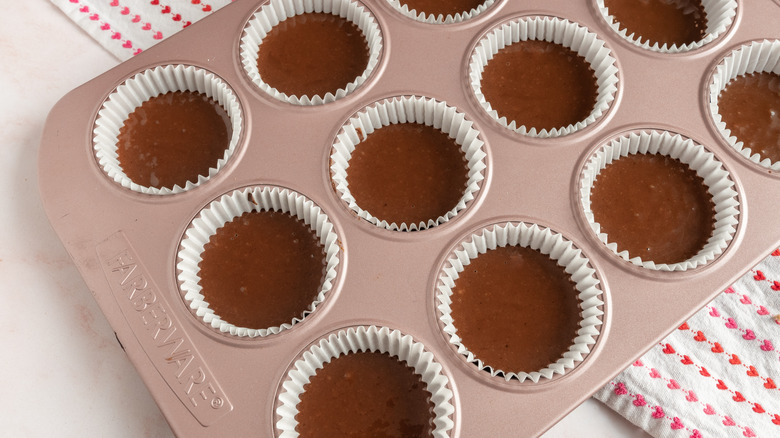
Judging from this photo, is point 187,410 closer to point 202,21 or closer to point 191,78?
point 191,78

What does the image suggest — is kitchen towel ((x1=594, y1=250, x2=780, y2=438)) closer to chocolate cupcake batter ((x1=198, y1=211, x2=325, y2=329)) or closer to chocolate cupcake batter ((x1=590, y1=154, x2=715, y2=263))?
chocolate cupcake batter ((x1=590, y1=154, x2=715, y2=263))

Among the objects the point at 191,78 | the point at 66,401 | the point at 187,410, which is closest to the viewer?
the point at 187,410

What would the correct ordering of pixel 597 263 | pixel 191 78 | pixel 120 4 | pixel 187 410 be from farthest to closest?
pixel 120 4 → pixel 191 78 → pixel 597 263 → pixel 187 410

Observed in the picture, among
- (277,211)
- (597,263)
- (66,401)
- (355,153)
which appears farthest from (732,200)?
(66,401)

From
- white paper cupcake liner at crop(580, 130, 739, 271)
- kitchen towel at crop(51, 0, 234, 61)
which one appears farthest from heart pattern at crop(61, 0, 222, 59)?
white paper cupcake liner at crop(580, 130, 739, 271)

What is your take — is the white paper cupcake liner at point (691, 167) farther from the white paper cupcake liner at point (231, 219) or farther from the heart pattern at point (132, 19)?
the heart pattern at point (132, 19)
